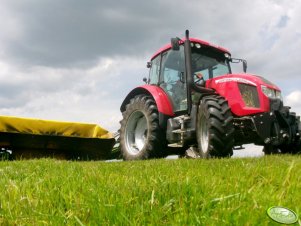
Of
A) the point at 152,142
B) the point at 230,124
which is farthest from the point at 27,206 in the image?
the point at 152,142

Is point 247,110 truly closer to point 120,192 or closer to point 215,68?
point 215,68

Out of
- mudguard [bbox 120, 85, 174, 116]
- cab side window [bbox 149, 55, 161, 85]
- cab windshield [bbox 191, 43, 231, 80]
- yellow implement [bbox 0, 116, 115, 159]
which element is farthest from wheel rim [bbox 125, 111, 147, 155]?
cab windshield [bbox 191, 43, 231, 80]

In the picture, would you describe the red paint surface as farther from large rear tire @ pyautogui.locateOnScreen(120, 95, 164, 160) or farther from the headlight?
the headlight

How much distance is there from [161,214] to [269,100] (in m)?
5.16

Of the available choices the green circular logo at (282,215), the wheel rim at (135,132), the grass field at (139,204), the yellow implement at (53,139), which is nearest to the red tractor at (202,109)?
the wheel rim at (135,132)

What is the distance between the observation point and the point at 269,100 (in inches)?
256

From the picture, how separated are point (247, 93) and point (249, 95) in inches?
1.8

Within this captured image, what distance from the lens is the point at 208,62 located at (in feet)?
25.4

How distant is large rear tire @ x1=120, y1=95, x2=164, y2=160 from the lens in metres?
7.68

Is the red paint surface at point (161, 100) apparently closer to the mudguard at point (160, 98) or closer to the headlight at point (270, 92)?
the mudguard at point (160, 98)

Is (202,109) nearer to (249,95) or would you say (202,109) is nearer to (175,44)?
(249,95)

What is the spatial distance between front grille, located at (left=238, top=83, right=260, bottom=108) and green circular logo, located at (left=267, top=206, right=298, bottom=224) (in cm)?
496

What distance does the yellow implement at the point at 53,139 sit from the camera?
793 centimetres

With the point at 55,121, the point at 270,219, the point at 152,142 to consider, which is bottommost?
the point at 270,219
